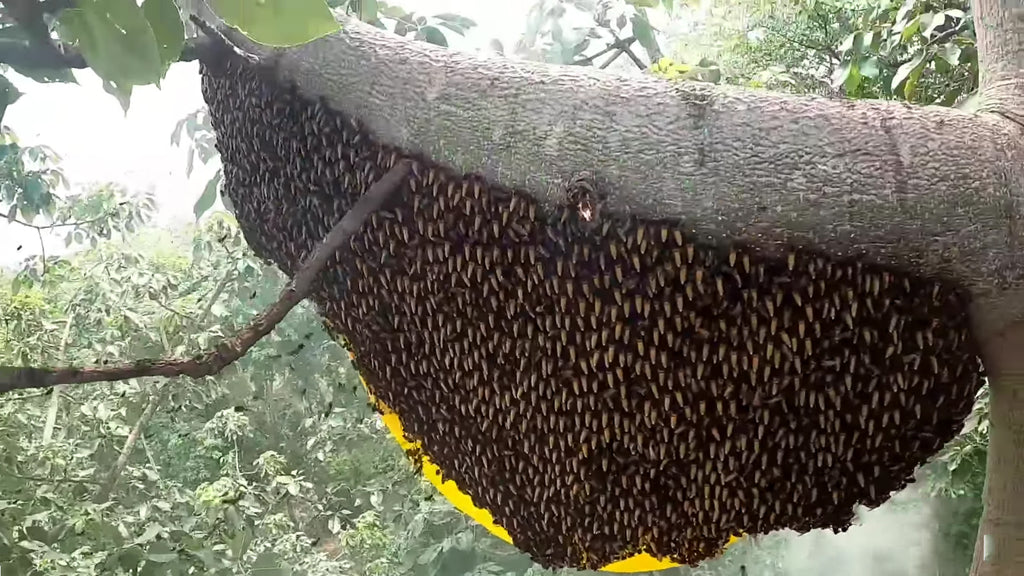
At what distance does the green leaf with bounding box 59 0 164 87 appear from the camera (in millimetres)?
427

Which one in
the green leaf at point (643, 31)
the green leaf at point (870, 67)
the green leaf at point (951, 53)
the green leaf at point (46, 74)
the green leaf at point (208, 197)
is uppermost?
the green leaf at point (951, 53)

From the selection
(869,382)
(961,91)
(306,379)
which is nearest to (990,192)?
(869,382)

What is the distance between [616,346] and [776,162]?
16 cm

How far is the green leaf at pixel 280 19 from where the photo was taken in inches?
14.4

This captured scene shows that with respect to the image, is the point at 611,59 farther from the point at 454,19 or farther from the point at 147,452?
the point at 147,452

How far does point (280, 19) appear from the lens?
370mm

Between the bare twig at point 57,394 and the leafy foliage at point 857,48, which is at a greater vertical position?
the leafy foliage at point 857,48

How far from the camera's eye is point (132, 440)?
1227 millimetres

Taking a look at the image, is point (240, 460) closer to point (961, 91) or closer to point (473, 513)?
point (473, 513)

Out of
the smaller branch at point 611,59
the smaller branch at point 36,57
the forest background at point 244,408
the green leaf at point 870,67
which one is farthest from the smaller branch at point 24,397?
the green leaf at point 870,67

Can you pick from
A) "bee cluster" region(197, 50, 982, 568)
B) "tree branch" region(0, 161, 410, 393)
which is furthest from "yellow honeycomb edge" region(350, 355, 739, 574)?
"tree branch" region(0, 161, 410, 393)

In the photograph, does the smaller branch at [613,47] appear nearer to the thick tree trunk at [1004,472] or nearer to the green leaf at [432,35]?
the green leaf at [432,35]

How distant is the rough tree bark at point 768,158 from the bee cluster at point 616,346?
0.06ft

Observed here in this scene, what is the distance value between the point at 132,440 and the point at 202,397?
121mm
